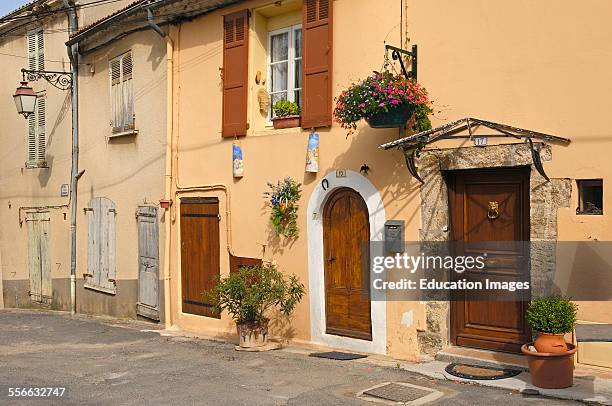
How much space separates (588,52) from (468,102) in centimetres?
127

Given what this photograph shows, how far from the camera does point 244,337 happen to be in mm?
8719

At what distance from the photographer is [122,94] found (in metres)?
12.5

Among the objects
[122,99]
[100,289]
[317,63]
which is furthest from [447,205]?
[100,289]

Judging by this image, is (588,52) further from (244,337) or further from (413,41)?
(244,337)

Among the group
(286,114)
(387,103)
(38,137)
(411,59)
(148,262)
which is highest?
(38,137)

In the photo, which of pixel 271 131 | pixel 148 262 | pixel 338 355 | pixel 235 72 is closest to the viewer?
pixel 338 355

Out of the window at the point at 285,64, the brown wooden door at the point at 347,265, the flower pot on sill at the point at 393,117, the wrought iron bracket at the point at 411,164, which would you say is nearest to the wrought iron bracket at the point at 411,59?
the flower pot on sill at the point at 393,117

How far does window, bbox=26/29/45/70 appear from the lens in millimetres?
15023

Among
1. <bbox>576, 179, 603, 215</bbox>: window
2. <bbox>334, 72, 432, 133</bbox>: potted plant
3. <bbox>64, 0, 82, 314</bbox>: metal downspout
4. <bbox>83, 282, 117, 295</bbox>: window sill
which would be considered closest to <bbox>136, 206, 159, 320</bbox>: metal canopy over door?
<bbox>83, 282, 117, 295</bbox>: window sill

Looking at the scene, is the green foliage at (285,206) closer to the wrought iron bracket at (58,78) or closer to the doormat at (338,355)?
the doormat at (338,355)

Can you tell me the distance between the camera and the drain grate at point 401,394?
6215 millimetres

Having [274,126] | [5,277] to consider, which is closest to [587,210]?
[274,126]

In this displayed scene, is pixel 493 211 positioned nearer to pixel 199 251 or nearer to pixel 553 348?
pixel 553 348

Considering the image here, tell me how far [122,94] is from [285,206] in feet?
16.6
